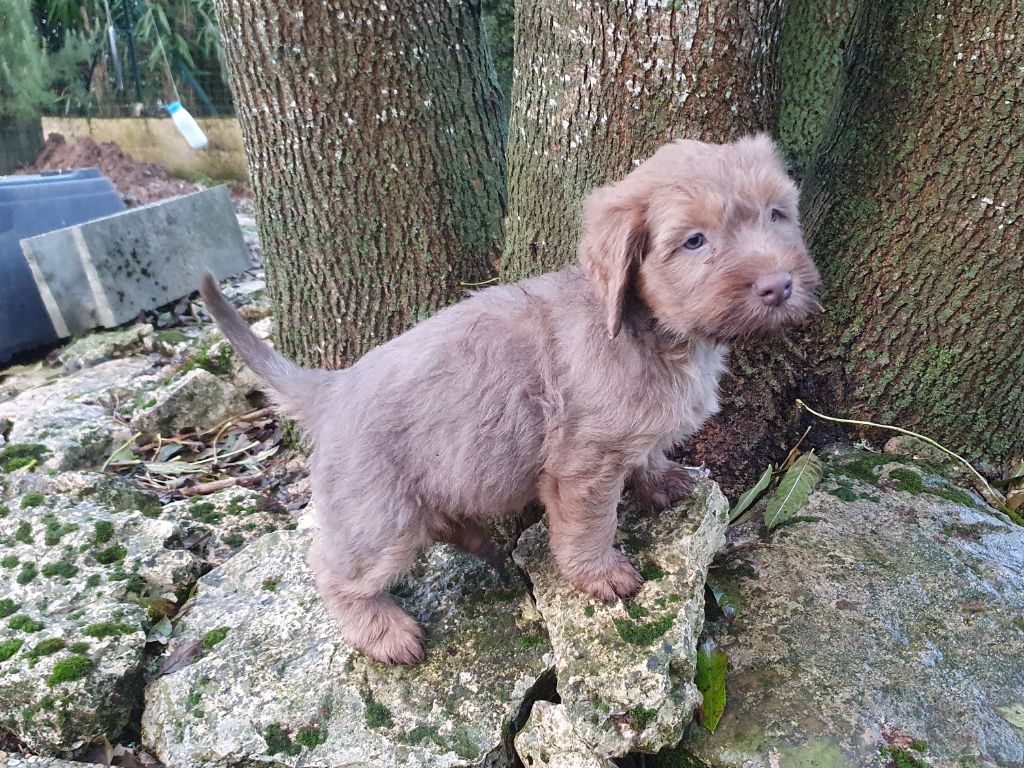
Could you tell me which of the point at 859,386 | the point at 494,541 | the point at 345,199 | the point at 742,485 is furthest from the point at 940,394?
the point at 345,199

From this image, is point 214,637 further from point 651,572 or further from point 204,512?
point 651,572

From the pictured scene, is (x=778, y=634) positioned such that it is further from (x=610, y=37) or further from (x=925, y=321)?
(x=610, y=37)

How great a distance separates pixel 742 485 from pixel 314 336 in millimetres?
2817

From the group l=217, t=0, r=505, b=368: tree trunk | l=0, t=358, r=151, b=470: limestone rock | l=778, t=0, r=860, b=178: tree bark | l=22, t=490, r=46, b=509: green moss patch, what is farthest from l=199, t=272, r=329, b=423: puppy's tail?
l=778, t=0, r=860, b=178: tree bark

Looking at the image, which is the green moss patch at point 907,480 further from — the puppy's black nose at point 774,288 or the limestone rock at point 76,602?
the limestone rock at point 76,602

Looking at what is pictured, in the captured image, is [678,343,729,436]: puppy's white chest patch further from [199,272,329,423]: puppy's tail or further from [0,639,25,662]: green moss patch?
[0,639,25,662]: green moss patch

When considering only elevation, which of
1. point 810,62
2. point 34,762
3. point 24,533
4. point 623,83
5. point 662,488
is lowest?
point 34,762

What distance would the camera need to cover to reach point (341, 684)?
3273mm

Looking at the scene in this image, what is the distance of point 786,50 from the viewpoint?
5184 mm

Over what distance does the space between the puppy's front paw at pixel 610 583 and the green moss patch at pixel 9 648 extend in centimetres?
248

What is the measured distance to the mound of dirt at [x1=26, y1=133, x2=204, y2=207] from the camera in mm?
12836

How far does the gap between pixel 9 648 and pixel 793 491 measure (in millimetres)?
3669

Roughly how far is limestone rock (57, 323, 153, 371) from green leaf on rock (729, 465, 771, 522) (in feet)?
17.7

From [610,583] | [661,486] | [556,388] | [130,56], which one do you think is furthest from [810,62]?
[130,56]
